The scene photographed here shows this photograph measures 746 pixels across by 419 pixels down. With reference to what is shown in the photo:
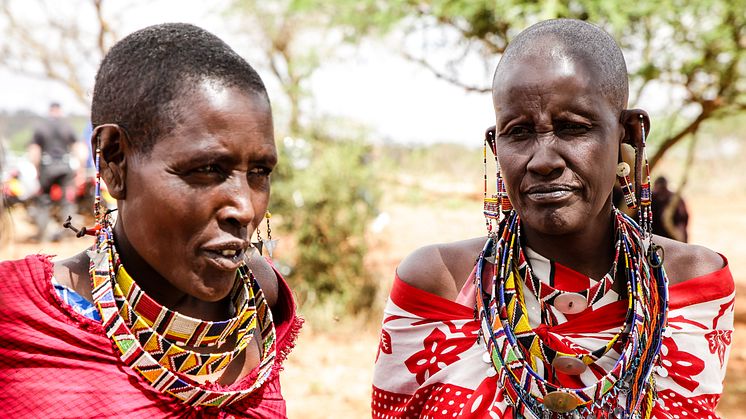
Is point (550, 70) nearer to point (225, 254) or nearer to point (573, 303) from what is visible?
→ point (573, 303)

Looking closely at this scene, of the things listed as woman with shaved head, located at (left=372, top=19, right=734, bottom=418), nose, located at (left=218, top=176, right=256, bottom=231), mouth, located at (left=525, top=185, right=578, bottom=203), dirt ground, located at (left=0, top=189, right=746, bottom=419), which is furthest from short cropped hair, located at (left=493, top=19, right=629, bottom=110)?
dirt ground, located at (left=0, top=189, right=746, bottom=419)

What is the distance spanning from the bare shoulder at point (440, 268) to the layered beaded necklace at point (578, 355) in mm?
109

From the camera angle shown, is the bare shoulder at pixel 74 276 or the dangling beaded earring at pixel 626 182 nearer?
the bare shoulder at pixel 74 276

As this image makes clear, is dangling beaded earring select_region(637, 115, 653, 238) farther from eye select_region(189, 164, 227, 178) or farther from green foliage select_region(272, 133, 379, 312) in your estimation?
green foliage select_region(272, 133, 379, 312)

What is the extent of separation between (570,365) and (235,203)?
41.3 inches

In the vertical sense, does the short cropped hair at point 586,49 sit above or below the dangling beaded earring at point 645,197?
above

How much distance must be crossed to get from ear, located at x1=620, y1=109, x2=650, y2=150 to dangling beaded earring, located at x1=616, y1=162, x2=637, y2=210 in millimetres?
70

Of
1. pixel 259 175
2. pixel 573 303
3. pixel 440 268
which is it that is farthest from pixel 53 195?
pixel 573 303

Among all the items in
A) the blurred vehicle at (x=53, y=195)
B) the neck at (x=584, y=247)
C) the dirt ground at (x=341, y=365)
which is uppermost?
the neck at (x=584, y=247)

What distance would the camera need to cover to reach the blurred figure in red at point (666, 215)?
6.68m

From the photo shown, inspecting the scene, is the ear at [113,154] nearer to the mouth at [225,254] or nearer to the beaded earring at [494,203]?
the mouth at [225,254]

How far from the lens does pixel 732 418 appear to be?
5.17 metres

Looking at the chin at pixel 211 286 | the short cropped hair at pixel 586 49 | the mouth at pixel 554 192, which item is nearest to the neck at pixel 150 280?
the chin at pixel 211 286

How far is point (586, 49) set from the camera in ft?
6.81
